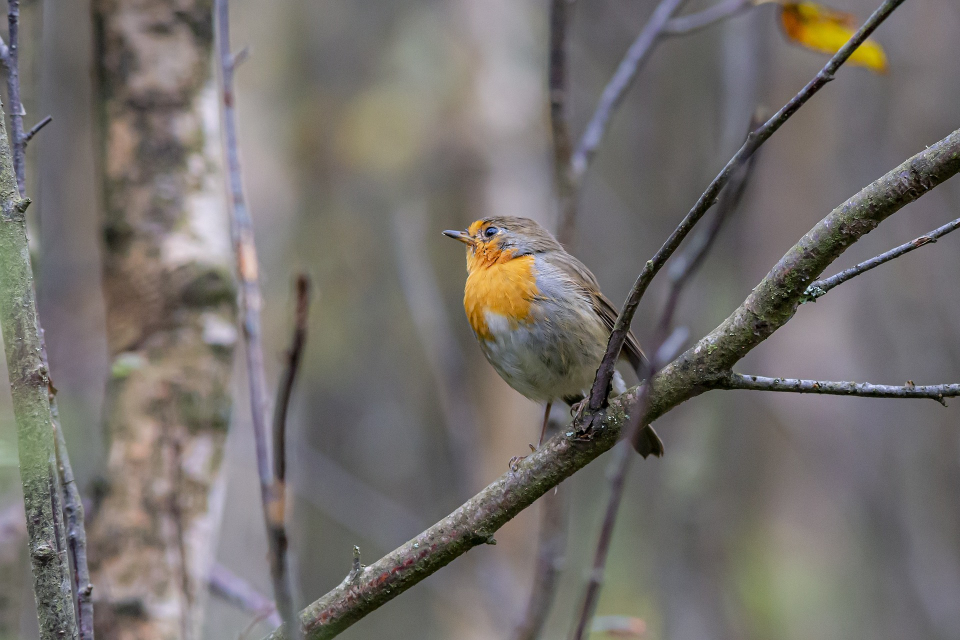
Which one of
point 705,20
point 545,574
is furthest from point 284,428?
point 705,20

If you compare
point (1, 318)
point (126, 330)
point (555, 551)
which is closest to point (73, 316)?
point (126, 330)

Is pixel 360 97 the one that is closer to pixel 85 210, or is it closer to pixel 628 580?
pixel 85 210

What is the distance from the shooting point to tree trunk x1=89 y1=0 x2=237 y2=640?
261cm

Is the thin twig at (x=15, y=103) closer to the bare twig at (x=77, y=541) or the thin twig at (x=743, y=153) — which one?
the bare twig at (x=77, y=541)

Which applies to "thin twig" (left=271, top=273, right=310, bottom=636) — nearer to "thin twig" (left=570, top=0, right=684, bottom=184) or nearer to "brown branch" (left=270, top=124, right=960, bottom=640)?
"brown branch" (left=270, top=124, right=960, bottom=640)

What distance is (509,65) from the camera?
6398 millimetres

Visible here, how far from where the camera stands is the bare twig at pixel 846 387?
1482 millimetres

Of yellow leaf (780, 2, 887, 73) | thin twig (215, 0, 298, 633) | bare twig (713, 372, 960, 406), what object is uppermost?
yellow leaf (780, 2, 887, 73)

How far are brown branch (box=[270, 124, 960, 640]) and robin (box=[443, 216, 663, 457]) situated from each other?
48.6 inches

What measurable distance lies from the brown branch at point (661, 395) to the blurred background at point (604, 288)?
90.1 inches

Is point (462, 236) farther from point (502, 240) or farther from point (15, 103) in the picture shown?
point (15, 103)

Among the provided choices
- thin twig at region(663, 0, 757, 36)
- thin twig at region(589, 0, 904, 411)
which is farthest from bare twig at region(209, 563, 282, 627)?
thin twig at region(663, 0, 757, 36)

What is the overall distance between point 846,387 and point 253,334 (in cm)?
115

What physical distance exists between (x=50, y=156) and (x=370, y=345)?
14.5 feet
